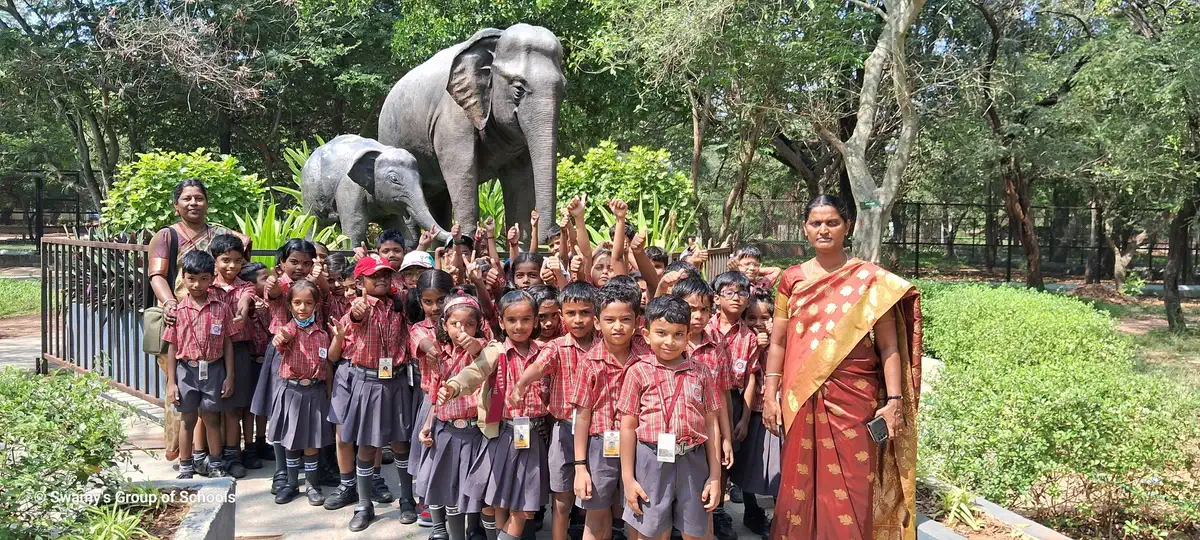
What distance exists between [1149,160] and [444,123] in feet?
27.0

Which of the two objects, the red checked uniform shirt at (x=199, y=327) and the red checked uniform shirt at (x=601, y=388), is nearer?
the red checked uniform shirt at (x=601, y=388)

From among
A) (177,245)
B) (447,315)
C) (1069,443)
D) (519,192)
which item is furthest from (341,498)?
(1069,443)

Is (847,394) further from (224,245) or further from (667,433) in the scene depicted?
(224,245)


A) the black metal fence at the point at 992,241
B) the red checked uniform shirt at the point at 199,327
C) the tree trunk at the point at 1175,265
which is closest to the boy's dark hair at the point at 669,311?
the red checked uniform shirt at the point at 199,327

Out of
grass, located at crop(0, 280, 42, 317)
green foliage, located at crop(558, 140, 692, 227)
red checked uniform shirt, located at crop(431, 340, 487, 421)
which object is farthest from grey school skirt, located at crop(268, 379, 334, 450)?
grass, located at crop(0, 280, 42, 317)

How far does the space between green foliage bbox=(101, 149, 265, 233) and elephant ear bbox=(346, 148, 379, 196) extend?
2.27 m

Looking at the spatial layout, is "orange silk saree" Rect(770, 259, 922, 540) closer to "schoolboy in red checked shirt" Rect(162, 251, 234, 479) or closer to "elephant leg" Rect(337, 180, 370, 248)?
"schoolboy in red checked shirt" Rect(162, 251, 234, 479)

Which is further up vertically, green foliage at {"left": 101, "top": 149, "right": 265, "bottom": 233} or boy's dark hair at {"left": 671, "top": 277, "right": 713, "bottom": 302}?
green foliage at {"left": 101, "top": 149, "right": 265, "bottom": 233}

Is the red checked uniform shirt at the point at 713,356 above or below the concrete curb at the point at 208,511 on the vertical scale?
above

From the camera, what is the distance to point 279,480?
4293 mm

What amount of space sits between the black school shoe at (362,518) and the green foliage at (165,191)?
458cm

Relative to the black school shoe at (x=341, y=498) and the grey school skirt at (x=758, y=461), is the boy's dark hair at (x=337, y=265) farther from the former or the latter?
the grey school skirt at (x=758, y=461)

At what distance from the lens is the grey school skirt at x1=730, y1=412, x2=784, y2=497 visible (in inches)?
147

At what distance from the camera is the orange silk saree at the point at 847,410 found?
318cm
